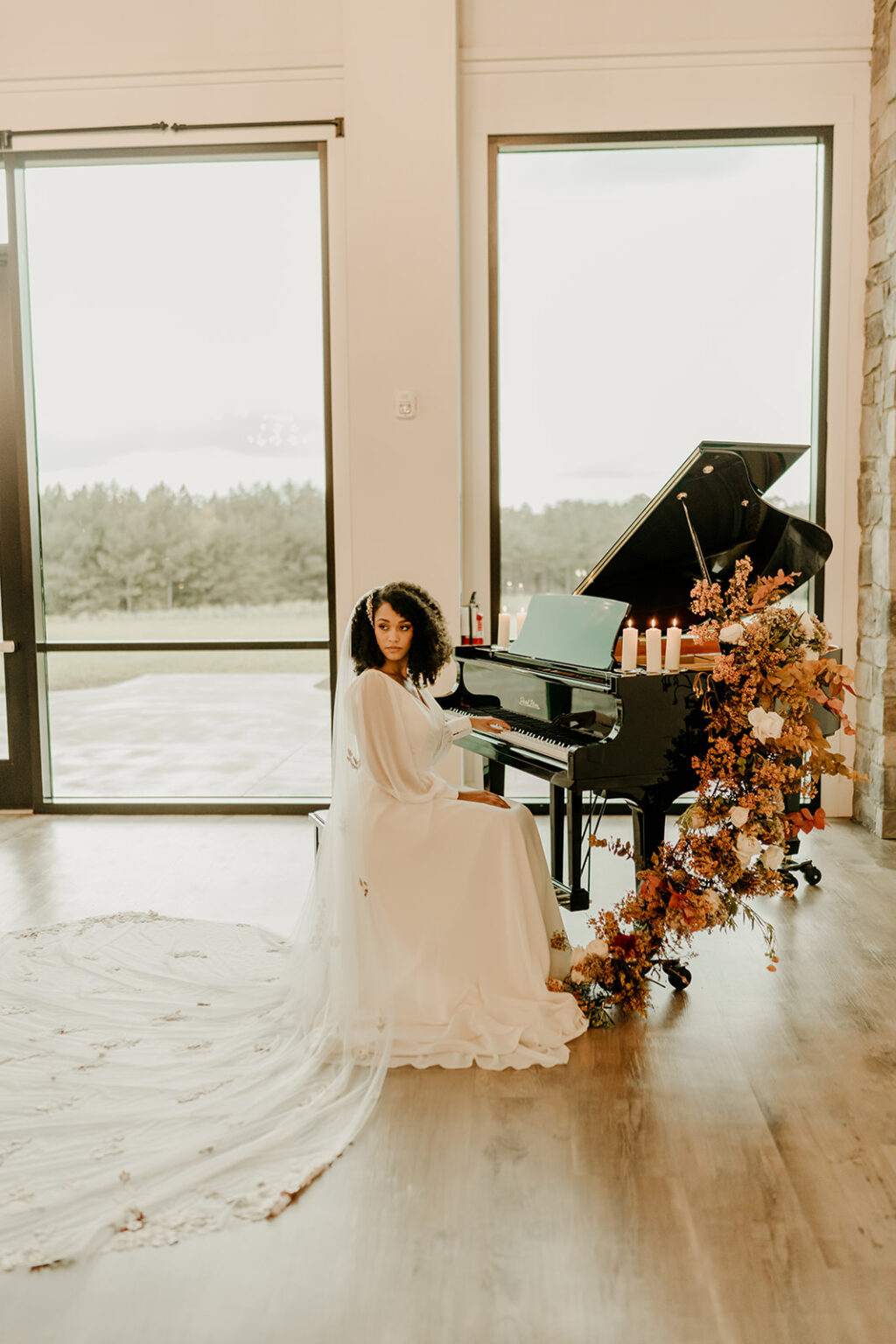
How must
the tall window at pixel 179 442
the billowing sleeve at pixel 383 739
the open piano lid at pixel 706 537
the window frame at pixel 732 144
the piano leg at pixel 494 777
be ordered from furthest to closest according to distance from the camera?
the tall window at pixel 179 442 → the window frame at pixel 732 144 → the piano leg at pixel 494 777 → the open piano lid at pixel 706 537 → the billowing sleeve at pixel 383 739

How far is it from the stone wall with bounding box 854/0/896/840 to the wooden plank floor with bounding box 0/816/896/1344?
1.90m

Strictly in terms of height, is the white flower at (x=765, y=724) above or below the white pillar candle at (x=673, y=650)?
below

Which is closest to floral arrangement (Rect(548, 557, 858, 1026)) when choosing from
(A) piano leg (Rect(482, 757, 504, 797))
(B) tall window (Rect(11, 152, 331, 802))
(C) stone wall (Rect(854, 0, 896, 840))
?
(A) piano leg (Rect(482, 757, 504, 797))

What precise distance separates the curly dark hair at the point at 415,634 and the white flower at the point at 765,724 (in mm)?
928

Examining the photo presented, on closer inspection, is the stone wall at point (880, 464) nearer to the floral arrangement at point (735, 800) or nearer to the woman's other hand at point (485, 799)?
the floral arrangement at point (735, 800)

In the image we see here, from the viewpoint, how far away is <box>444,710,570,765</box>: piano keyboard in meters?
3.36

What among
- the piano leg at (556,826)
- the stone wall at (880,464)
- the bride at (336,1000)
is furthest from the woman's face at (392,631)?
the stone wall at (880,464)

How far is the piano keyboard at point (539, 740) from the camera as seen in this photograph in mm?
3361

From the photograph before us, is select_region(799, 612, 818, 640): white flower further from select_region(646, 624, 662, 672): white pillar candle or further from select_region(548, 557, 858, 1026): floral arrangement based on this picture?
select_region(646, 624, 662, 672): white pillar candle

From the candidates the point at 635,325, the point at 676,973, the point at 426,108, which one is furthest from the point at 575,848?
the point at 426,108

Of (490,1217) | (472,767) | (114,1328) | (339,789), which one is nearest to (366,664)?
(339,789)

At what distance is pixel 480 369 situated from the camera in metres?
5.40

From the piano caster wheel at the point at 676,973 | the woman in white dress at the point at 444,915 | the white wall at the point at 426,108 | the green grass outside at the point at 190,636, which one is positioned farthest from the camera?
the green grass outside at the point at 190,636

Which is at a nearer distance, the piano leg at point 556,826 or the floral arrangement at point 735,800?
the floral arrangement at point 735,800
